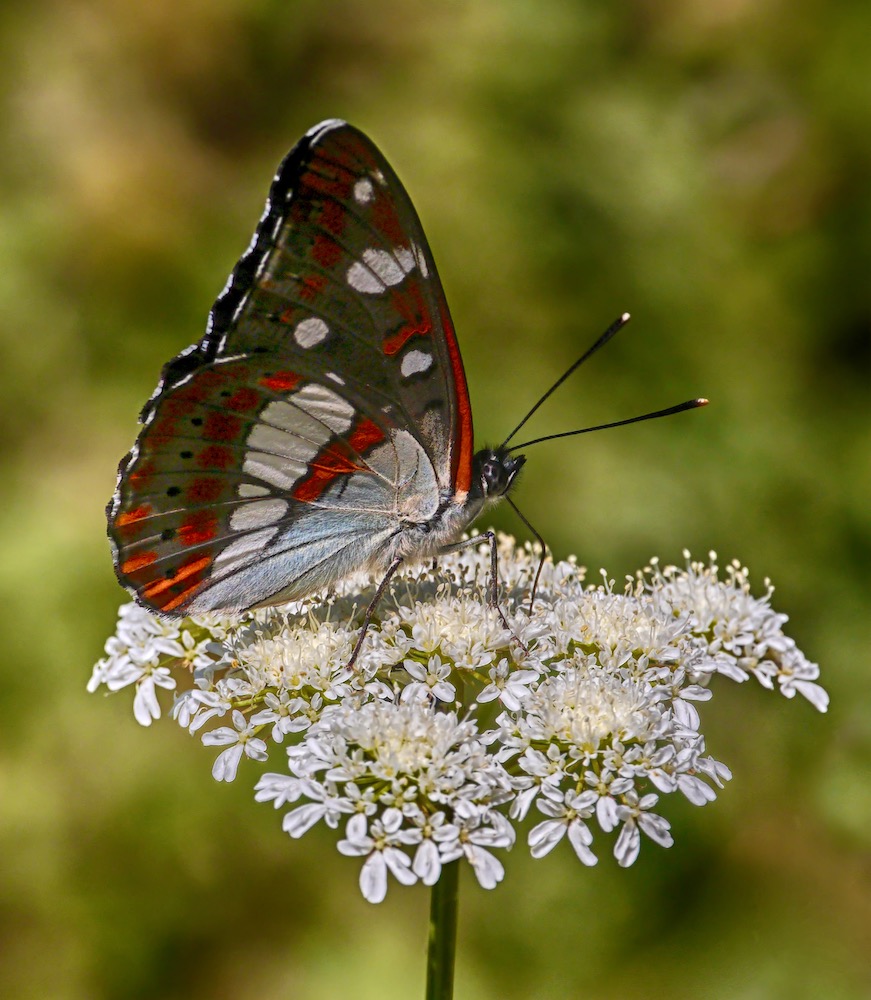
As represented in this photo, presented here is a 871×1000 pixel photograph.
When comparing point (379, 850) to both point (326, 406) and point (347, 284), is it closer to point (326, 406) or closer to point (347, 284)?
point (326, 406)

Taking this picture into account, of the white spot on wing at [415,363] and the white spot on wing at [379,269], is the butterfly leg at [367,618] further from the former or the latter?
the white spot on wing at [379,269]

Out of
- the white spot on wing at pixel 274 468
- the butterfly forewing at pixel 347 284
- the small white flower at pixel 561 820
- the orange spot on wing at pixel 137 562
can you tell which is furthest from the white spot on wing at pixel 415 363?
the small white flower at pixel 561 820

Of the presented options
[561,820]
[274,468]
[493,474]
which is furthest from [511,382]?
[561,820]

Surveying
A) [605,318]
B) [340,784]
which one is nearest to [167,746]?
[340,784]

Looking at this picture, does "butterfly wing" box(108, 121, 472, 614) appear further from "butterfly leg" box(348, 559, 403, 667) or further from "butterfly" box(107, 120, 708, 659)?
"butterfly leg" box(348, 559, 403, 667)

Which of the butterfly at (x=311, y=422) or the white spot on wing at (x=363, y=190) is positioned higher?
the white spot on wing at (x=363, y=190)

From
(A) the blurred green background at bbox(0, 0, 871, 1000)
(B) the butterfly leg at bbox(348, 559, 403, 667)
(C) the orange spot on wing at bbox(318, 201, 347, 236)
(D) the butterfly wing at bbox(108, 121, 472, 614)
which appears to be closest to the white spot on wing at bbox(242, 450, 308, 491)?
(D) the butterfly wing at bbox(108, 121, 472, 614)

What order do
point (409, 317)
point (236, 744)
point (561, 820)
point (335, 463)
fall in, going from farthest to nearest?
point (335, 463) → point (409, 317) → point (236, 744) → point (561, 820)
